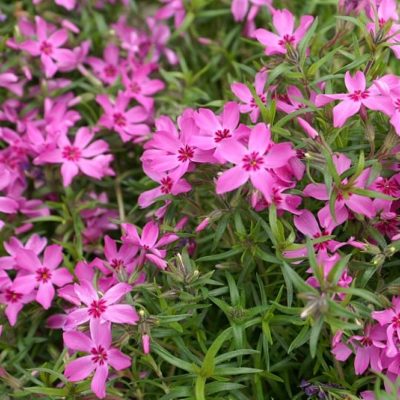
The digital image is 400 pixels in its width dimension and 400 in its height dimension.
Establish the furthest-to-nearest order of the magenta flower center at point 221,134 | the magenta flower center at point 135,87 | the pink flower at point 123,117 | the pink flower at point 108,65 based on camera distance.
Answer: the pink flower at point 108,65 < the magenta flower center at point 135,87 < the pink flower at point 123,117 < the magenta flower center at point 221,134

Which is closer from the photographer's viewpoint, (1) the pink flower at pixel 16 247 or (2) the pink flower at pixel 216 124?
(2) the pink flower at pixel 216 124

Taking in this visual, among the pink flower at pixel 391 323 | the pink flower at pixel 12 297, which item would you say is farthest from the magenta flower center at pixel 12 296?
the pink flower at pixel 391 323

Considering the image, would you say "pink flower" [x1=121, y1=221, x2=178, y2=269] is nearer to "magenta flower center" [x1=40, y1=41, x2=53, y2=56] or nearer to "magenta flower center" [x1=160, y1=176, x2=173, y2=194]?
"magenta flower center" [x1=160, y1=176, x2=173, y2=194]

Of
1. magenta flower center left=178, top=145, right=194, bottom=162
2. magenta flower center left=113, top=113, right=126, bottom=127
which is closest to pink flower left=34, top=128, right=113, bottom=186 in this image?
magenta flower center left=113, top=113, right=126, bottom=127

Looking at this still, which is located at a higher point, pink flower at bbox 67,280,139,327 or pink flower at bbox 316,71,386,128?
pink flower at bbox 316,71,386,128

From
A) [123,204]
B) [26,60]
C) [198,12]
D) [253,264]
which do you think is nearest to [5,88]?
[26,60]

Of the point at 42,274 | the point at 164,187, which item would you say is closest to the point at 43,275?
the point at 42,274

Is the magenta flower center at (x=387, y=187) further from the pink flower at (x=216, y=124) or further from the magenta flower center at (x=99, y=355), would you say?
the magenta flower center at (x=99, y=355)
